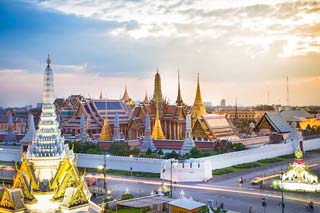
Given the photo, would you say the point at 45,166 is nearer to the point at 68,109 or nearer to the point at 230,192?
the point at 230,192

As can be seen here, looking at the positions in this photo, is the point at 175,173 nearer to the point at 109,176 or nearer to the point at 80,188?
the point at 109,176

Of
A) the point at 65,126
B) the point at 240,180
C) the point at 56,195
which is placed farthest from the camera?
the point at 65,126

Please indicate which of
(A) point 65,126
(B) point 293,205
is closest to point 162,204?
(B) point 293,205

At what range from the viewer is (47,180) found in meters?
15.2

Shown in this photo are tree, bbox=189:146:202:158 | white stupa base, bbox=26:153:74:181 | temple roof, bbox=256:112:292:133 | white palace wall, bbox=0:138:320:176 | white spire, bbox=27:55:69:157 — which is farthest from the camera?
temple roof, bbox=256:112:292:133

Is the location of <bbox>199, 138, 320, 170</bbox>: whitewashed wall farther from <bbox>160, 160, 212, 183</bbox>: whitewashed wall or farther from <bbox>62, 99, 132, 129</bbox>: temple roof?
<bbox>62, 99, 132, 129</bbox>: temple roof

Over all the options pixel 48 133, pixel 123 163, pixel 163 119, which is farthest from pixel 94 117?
pixel 48 133

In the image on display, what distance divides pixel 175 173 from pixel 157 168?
2112 millimetres

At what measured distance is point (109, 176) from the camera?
27766mm

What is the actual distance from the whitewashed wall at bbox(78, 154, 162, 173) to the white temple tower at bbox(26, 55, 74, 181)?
12212mm

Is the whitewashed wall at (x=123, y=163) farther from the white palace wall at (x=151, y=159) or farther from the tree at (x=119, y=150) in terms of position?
the tree at (x=119, y=150)

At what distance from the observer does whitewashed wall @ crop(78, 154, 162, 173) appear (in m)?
28.0

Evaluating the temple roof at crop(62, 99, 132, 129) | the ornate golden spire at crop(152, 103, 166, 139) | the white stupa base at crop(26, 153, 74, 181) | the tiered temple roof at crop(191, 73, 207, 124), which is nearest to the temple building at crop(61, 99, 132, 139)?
the temple roof at crop(62, 99, 132, 129)

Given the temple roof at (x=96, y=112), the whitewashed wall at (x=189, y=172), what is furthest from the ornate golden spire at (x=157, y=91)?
the whitewashed wall at (x=189, y=172)
